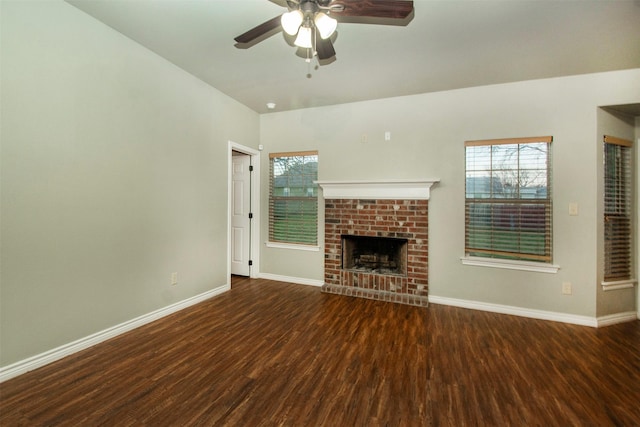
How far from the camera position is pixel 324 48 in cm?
182

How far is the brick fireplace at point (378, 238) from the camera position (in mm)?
3406

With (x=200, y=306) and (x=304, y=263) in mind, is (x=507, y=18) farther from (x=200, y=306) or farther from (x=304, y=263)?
(x=200, y=306)

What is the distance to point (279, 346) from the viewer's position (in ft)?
7.59

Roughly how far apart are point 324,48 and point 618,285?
13.0 feet

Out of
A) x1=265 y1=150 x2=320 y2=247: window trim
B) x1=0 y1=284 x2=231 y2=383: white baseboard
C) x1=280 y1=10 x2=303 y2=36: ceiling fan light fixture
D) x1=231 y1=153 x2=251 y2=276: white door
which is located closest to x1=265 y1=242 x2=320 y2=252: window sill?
x1=265 y1=150 x2=320 y2=247: window trim

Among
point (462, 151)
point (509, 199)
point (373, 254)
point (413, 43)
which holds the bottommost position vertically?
point (373, 254)

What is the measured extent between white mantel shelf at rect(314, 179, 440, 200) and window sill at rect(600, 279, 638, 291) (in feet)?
6.75

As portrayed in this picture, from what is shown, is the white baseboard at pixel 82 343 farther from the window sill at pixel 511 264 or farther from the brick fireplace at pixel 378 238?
the window sill at pixel 511 264

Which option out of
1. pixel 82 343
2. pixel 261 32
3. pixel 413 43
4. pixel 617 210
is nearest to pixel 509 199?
pixel 617 210

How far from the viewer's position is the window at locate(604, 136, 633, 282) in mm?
2914

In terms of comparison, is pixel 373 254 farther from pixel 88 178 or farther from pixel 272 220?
pixel 88 178

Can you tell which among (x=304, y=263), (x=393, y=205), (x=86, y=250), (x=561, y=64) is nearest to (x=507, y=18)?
(x=561, y=64)

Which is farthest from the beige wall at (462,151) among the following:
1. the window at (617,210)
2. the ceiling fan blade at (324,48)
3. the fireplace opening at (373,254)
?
the ceiling fan blade at (324,48)

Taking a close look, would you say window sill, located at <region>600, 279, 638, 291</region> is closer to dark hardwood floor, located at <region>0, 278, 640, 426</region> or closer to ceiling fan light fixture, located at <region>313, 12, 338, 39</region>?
dark hardwood floor, located at <region>0, 278, 640, 426</region>
